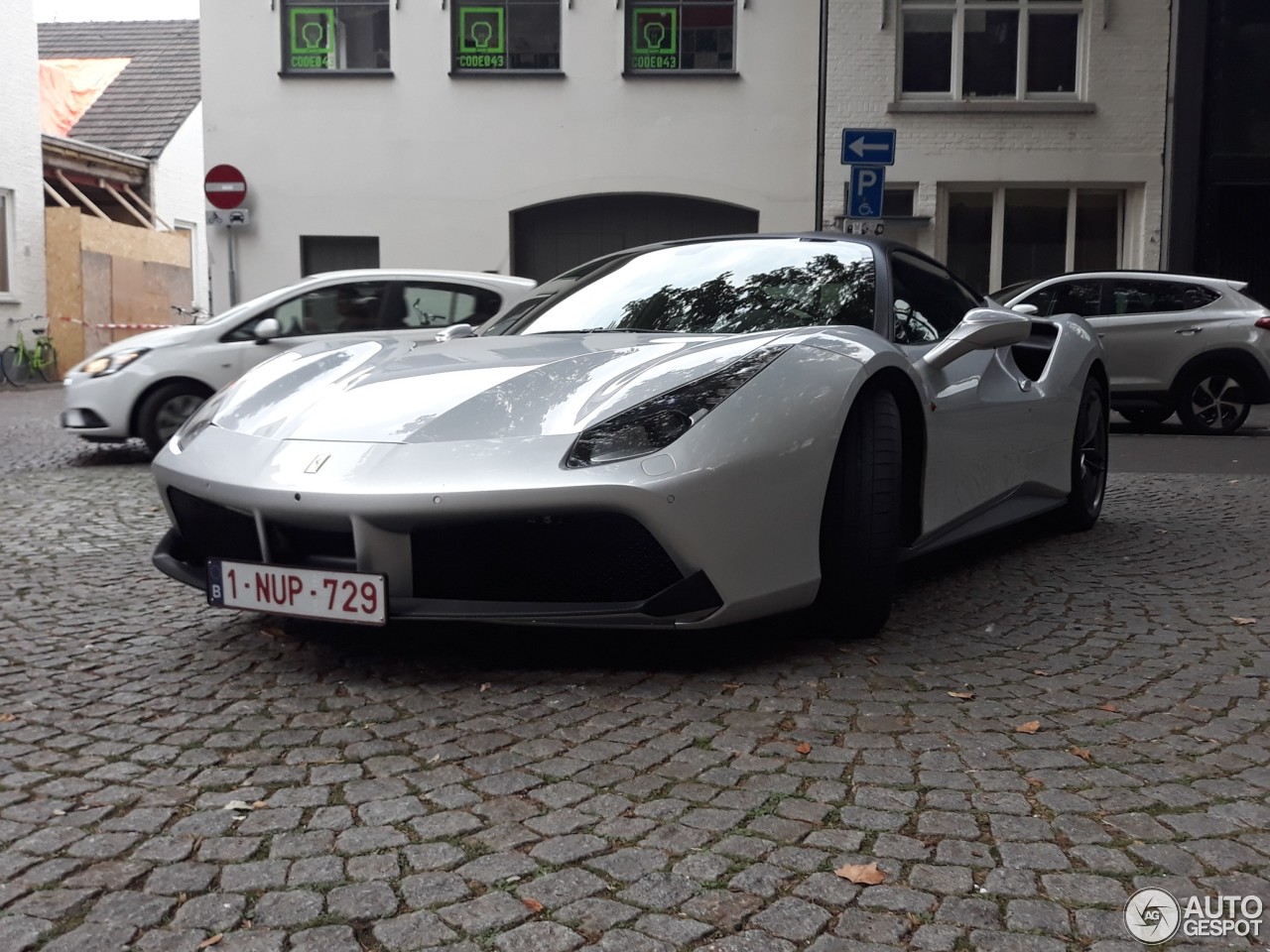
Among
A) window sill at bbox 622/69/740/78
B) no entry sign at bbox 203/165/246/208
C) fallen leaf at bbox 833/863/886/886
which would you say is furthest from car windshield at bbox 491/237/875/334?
window sill at bbox 622/69/740/78

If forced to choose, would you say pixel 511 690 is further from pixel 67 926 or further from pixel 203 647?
pixel 67 926

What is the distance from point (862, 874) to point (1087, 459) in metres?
3.98

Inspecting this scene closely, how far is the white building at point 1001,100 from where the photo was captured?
683 inches

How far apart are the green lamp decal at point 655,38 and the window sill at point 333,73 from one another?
10.8 feet

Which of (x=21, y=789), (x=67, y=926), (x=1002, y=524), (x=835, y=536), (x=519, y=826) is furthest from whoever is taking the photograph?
(x=1002, y=524)

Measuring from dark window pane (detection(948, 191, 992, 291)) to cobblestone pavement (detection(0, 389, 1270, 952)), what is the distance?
14.0 meters

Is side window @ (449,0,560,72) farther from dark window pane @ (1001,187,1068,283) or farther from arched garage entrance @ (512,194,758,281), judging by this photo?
dark window pane @ (1001,187,1068,283)

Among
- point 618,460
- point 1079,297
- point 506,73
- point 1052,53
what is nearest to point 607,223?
point 506,73

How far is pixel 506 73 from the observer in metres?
17.7

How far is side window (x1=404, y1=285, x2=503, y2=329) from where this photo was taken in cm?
955

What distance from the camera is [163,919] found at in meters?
2.18

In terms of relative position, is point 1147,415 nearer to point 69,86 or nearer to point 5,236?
point 5,236

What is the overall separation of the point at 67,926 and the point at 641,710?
4.71 ft

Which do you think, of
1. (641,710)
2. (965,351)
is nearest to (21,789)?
(641,710)
